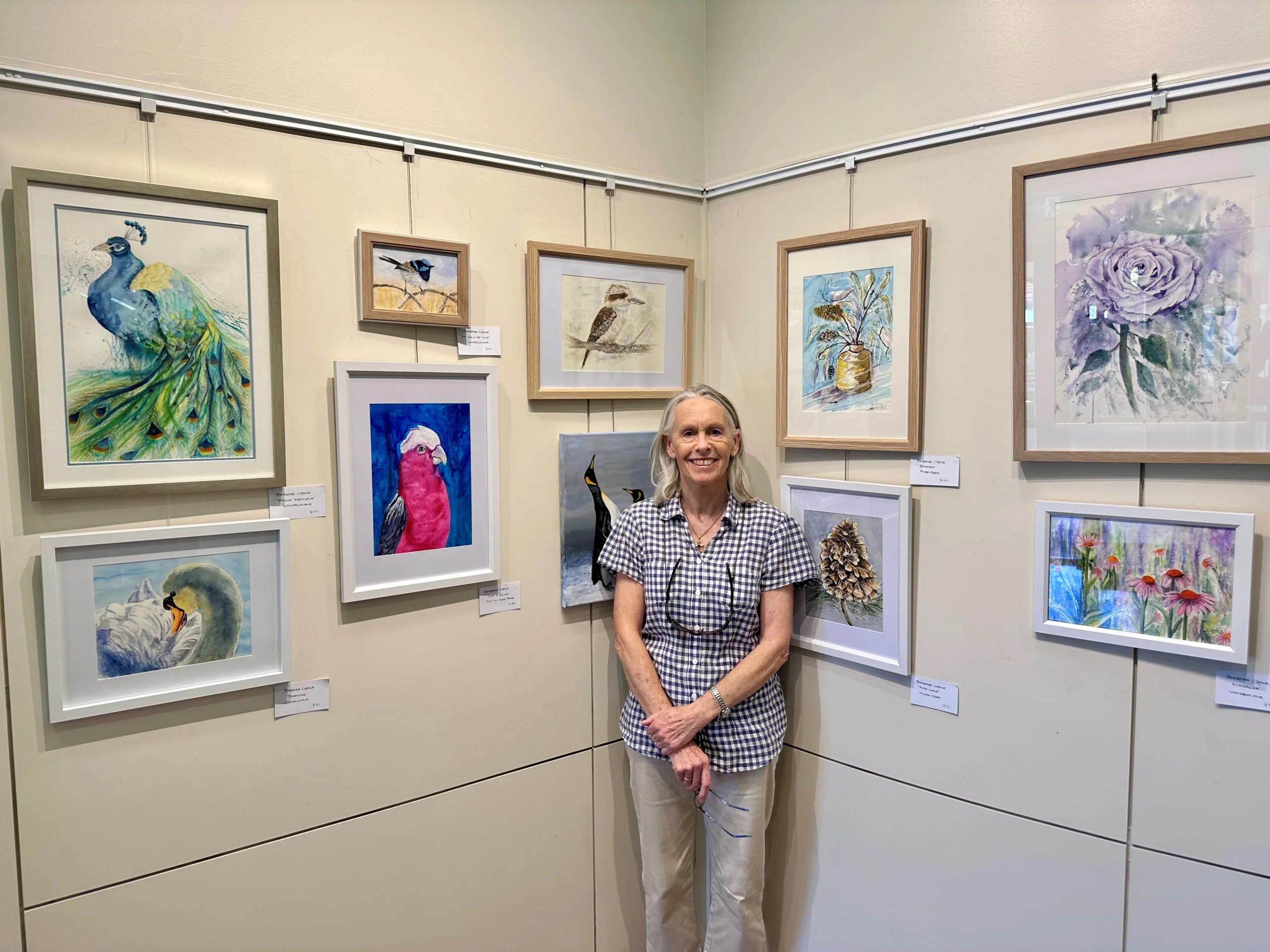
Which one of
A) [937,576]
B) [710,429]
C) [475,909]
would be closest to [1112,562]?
[937,576]

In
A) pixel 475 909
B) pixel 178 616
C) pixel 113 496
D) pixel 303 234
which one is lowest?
pixel 475 909

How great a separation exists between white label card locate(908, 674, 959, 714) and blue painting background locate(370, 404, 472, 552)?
1.17 metres

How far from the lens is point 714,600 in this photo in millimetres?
1892

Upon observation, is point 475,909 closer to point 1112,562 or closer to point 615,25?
point 1112,562

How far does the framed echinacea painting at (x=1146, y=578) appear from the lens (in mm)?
1450

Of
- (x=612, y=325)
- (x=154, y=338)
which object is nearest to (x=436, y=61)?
(x=612, y=325)

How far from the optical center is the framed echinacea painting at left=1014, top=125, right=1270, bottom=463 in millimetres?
1417

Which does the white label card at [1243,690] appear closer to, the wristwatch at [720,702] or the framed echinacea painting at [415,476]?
the wristwatch at [720,702]

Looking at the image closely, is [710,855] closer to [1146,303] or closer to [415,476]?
[415,476]

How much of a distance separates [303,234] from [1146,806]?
216cm

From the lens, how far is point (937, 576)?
1.85m

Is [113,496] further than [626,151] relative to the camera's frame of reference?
No

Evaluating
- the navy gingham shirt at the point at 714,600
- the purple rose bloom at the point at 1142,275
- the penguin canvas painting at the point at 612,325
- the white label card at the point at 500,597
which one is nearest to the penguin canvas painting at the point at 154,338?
the white label card at the point at 500,597

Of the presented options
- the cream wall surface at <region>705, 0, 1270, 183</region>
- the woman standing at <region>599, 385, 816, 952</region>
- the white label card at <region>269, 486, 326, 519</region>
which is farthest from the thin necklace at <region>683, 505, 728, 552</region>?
the cream wall surface at <region>705, 0, 1270, 183</region>
